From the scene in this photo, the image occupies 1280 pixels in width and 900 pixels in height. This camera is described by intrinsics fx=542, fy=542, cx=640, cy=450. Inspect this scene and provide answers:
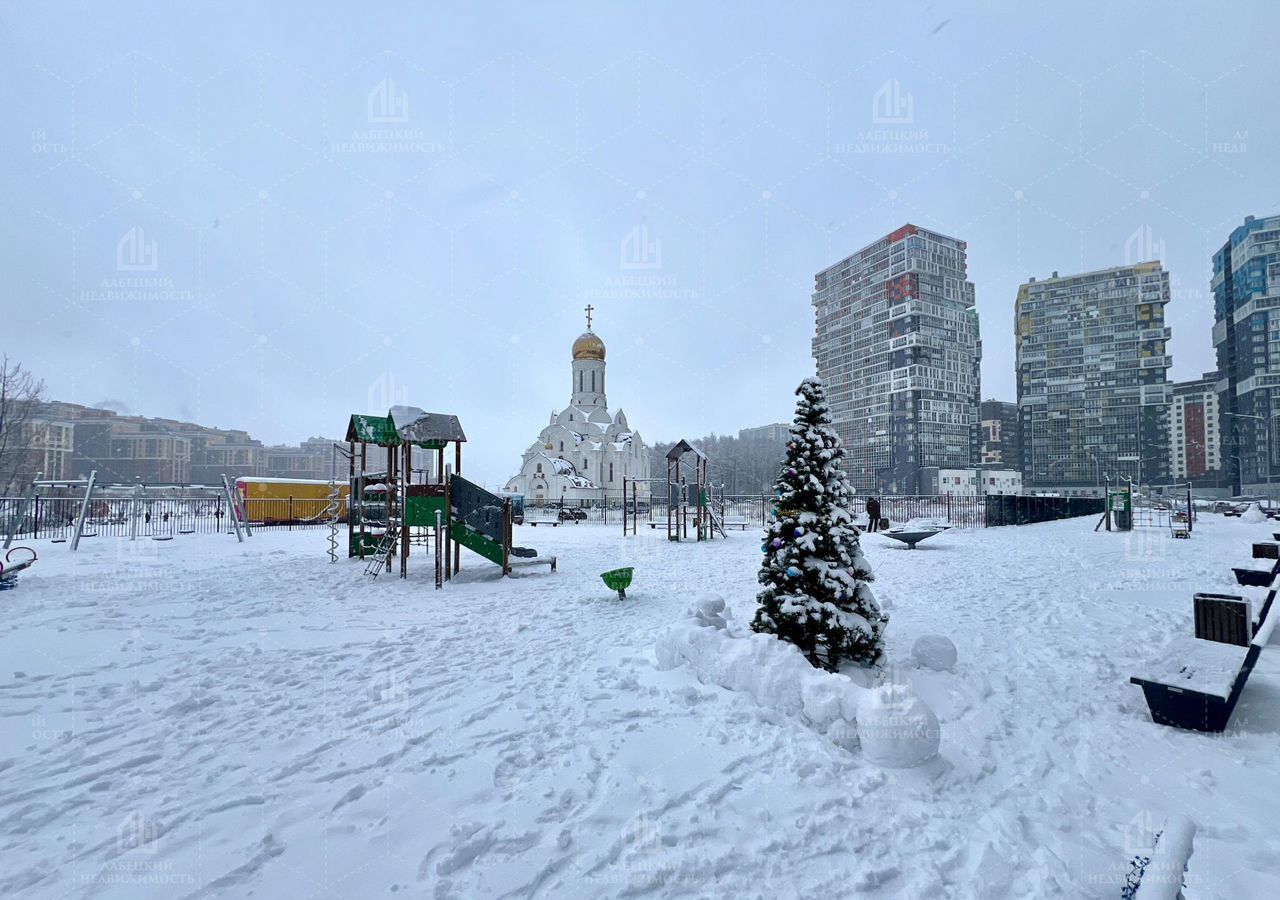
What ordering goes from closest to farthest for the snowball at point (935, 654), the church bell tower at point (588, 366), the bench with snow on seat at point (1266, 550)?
the snowball at point (935, 654) < the bench with snow on seat at point (1266, 550) < the church bell tower at point (588, 366)

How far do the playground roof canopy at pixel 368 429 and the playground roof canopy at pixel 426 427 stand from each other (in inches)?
53.9

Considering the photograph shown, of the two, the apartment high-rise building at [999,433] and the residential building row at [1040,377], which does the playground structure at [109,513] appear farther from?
the apartment high-rise building at [999,433]

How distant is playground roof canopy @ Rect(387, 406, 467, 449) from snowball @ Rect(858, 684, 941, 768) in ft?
35.1

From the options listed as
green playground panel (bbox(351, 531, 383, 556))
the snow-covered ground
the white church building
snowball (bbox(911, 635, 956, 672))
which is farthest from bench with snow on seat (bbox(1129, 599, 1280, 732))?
the white church building

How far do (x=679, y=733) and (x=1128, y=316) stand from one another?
126026 mm

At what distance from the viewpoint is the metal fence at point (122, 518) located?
18.4 meters

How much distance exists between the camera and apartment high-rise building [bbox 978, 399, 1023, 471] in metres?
114

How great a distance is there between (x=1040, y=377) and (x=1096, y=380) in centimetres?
803

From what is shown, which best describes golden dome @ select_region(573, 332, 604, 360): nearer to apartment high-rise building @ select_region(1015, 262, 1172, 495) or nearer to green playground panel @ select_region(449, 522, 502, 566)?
green playground panel @ select_region(449, 522, 502, 566)

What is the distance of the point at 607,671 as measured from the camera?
575 centimetres

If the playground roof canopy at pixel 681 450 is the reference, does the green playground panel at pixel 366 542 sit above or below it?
below

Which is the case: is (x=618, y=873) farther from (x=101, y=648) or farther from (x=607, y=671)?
(x=101, y=648)

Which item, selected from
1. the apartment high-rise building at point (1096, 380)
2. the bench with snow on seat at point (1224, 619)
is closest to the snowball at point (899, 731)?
the bench with snow on seat at point (1224, 619)

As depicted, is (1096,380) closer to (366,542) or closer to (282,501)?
(366,542)
